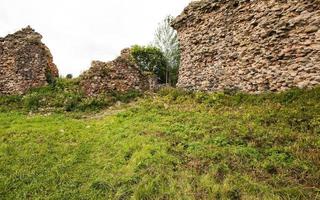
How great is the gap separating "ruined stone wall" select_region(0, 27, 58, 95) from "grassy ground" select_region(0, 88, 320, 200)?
182 inches

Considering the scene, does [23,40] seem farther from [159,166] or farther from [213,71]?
[159,166]

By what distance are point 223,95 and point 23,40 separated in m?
10.0

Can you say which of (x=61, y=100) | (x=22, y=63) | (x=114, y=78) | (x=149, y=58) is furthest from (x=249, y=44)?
(x=149, y=58)

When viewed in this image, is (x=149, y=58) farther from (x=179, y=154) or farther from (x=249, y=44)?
(x=179, y=154)

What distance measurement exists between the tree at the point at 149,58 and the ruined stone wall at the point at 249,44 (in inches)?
409

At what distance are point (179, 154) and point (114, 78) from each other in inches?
303

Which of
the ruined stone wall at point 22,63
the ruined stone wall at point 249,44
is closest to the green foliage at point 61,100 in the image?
the ruined stone wall at point 22,63

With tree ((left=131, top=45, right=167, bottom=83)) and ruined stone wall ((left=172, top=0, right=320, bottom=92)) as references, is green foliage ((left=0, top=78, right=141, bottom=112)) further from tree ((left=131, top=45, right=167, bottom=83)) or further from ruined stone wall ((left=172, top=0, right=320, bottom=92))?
tree ((left=131, top=45, right=167, bottom=83))

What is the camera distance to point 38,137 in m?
8.45

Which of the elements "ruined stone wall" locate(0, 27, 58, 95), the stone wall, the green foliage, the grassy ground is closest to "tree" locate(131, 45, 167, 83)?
the stone wall

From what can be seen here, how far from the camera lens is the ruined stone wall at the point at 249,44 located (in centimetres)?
859

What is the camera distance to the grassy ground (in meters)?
5.16

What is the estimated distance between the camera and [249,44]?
10406mm

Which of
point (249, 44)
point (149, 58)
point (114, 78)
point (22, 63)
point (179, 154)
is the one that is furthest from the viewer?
point (149, 58)
